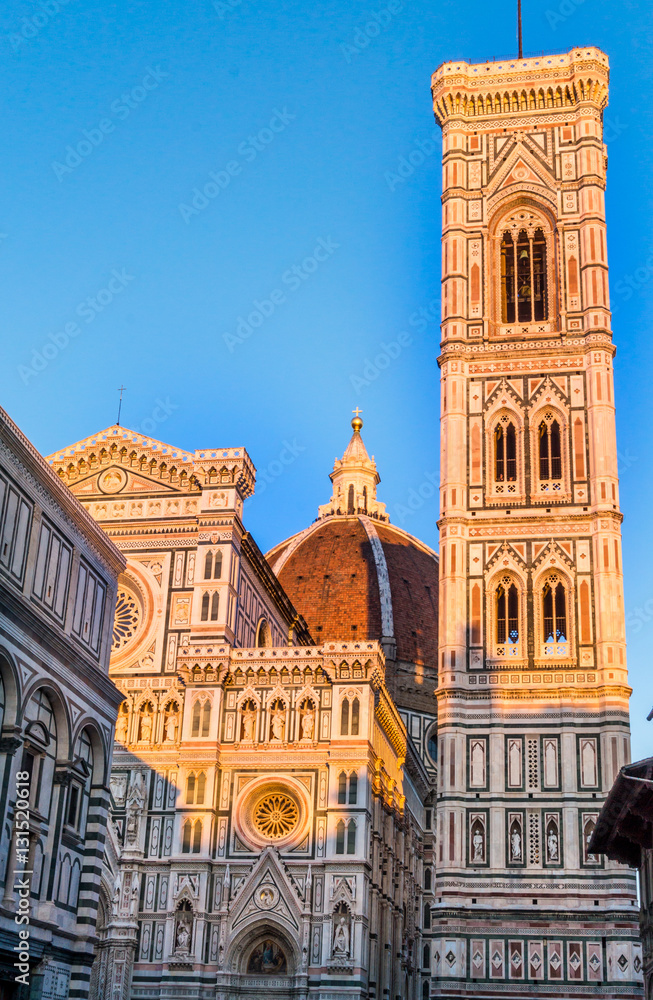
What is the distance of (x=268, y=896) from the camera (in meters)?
40.9

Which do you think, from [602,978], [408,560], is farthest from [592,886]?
[408,560]

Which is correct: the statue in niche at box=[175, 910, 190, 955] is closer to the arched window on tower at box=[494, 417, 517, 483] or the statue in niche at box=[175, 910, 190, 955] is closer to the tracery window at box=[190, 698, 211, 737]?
the tracery window at box=[190, 698, 211, 737]

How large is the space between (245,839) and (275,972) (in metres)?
4.19

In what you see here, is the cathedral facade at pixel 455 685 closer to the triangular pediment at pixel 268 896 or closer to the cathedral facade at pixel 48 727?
the triangular pediment at pixel 268 896

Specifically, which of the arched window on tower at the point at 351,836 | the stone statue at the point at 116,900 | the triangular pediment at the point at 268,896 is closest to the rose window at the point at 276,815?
the triangular pediment at the point at 268,896

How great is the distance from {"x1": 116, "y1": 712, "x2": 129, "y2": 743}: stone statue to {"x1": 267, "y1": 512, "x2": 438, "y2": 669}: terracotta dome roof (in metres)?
36.5

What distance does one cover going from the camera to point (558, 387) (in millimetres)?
44500

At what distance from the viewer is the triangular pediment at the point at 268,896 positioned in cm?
4041

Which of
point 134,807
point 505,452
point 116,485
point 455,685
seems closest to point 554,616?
point 455,685

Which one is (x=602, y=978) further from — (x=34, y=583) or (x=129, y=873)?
(x=34, y=583)

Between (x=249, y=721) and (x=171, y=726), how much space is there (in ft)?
9.44

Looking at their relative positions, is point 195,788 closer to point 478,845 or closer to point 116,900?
point 116,900

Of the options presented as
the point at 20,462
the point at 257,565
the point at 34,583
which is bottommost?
the point at 34,583

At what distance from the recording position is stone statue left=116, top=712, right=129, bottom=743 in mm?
44425
